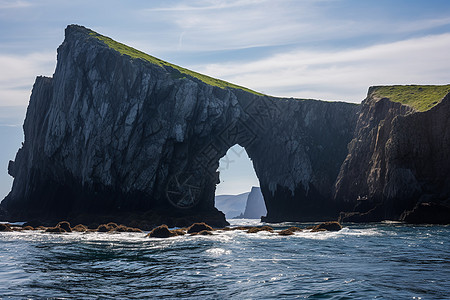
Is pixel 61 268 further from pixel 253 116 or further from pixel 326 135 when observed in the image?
pixel 326 135

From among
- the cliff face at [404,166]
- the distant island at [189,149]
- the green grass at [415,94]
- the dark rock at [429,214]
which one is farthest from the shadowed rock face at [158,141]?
the dark rock at [429,214]

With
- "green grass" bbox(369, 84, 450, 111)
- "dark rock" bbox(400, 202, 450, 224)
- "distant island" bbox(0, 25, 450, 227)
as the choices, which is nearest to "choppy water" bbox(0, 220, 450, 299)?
"dark rock" bbox(400, 202, 450, 224)

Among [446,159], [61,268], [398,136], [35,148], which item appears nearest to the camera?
[61,268]

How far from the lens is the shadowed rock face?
88.2 m

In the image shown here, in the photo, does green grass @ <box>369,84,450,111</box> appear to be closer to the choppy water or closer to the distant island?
the distant island

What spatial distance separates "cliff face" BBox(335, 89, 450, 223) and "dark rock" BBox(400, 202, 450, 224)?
16.5 inches

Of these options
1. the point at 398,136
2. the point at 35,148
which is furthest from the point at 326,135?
the point at 35,148

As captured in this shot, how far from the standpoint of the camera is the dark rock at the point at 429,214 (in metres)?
66.7

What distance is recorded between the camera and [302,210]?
4114 inches

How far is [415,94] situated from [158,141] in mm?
53406

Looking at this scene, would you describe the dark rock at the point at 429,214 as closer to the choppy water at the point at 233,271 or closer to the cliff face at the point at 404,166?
the cliff face at the point at 404,166

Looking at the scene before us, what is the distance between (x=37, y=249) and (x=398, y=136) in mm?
63758

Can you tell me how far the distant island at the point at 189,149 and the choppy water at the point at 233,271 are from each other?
4611 cm

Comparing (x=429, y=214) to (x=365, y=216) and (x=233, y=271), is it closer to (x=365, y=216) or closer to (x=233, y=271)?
(x=365, y=216)
